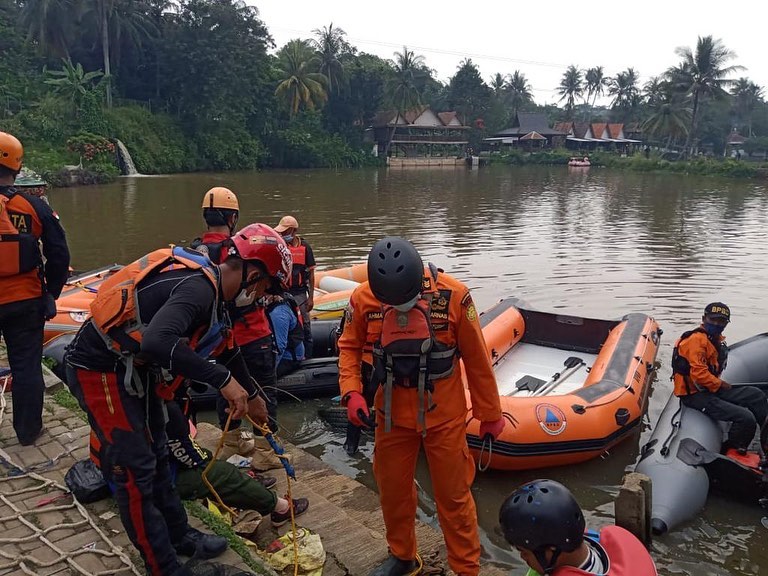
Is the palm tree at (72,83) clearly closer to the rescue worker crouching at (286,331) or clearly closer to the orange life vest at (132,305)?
the rescue worker crouching at (286,331)

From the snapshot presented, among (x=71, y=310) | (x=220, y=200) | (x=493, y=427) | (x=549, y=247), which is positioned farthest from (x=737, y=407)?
(x=549, y=247)

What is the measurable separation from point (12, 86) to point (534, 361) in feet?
118

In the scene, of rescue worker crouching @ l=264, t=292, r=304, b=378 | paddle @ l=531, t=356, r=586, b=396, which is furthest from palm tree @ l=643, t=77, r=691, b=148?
rescue worker crouching @ l=264, t=292, r=304, b=378

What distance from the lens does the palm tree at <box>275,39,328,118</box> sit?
44500mm

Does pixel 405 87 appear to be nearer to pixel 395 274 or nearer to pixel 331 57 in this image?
pixel 331 57

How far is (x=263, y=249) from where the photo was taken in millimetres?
2512

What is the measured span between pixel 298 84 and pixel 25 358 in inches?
1727

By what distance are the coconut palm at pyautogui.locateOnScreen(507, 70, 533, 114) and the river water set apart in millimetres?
48856

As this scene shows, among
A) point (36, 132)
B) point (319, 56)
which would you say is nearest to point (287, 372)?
point (36, 132)

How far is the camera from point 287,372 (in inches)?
239

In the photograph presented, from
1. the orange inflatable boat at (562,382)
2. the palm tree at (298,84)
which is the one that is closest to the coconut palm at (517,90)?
the palm tree at (298,84)

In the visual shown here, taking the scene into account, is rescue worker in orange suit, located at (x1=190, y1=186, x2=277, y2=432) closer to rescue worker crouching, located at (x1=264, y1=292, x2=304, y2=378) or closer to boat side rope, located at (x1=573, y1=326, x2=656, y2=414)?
rescue worker crouching, located at (x1=264, y1=292, x2=304, y2=378)

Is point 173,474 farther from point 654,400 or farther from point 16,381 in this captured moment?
point 654,400

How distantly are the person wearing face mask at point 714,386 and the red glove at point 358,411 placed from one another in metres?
3.12
